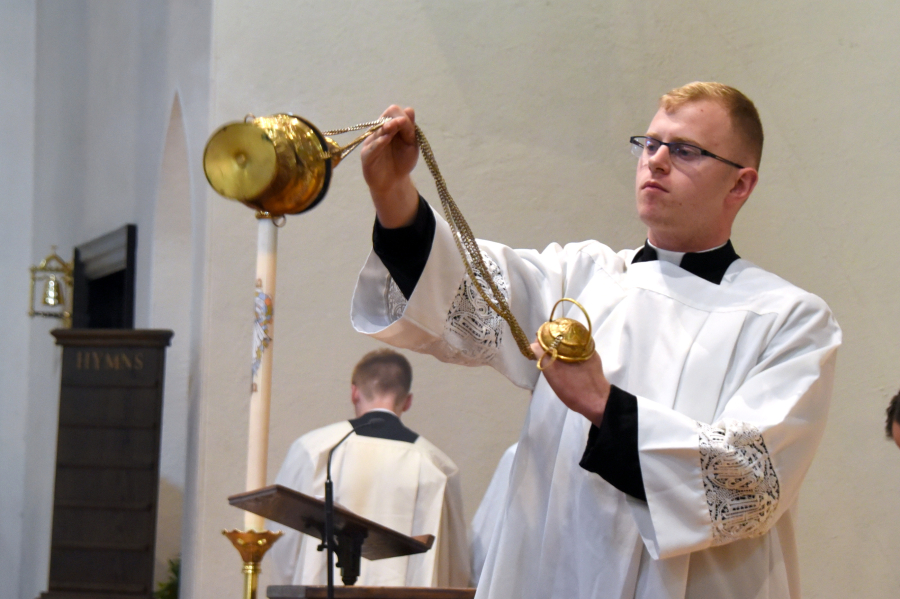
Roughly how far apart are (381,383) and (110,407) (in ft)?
6.80

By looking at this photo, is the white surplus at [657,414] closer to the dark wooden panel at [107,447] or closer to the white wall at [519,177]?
the white wall at [519,177]

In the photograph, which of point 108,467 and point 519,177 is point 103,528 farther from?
point 519,177

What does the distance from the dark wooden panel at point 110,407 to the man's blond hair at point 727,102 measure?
168 inches

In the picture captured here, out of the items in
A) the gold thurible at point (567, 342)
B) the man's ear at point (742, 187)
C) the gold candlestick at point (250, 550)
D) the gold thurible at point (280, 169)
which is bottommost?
the gold candlestick at point (250, 550)

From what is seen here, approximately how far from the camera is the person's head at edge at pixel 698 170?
7.88 feet

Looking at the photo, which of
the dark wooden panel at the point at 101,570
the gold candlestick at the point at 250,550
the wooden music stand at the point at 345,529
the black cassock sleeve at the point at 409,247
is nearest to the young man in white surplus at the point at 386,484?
the dark wooden panel at the point at 101,570

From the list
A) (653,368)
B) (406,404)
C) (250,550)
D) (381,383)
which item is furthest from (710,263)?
(406,404)

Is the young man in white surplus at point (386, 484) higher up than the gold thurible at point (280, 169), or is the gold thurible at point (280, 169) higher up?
the gold thurible at point (280, 169)

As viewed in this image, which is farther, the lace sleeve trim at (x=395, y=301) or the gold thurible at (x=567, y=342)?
the lace sleeve trim at (x=395, y=301)

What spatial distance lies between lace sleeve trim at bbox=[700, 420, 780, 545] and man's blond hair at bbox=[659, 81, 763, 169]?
30.3 inches

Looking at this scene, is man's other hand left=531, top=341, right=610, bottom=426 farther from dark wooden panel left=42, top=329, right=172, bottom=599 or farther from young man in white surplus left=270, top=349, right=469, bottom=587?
dark wooden panel left=42, top=329, right=172, bottom=599

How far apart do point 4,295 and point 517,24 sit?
6.18 m

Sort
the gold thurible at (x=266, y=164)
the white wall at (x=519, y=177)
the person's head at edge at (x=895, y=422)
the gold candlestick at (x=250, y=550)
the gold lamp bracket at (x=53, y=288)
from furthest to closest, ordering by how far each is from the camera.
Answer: the gold lamp bracket at (x=53, y=288) < the white wall at (x=519, y=177) < the person's head at edge at (x=895, y=422) < the gold candlestick at (x=250, y=550) < the gold thurible at (x=266, y=164)

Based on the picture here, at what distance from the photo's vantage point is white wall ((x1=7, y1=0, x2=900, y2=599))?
5281 millimetres
